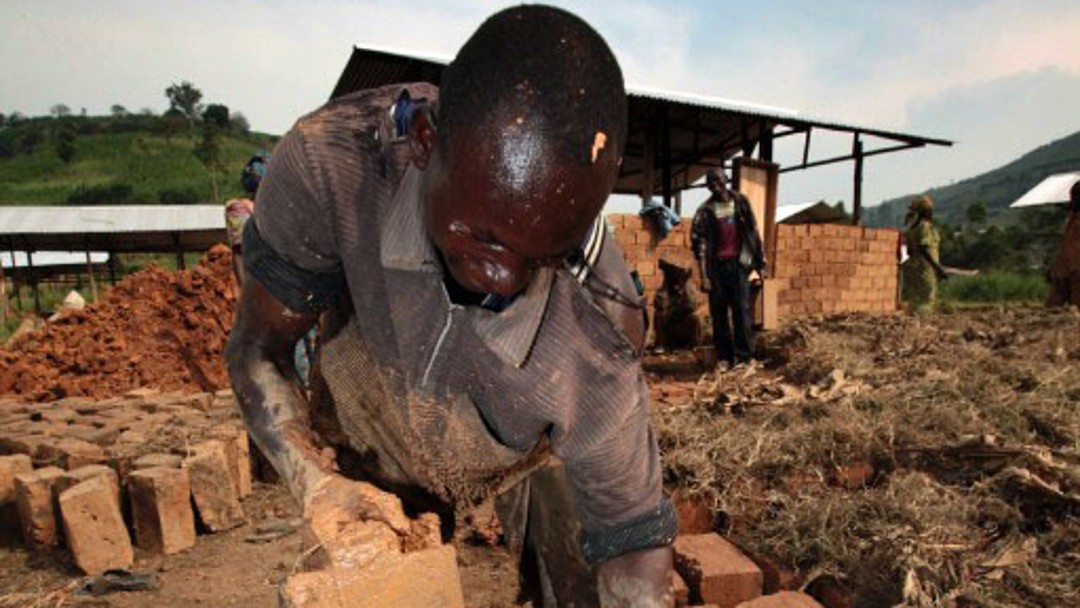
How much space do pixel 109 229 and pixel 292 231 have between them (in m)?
23.5

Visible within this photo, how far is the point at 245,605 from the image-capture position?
2.67 meters

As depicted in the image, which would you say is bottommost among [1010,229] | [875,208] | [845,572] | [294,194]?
[845,572]

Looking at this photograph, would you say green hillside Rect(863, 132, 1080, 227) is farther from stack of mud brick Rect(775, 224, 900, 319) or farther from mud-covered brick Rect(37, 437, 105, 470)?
mud-covered brick Rect(37, 437, 105, 470)

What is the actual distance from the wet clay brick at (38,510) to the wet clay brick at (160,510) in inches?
15.2

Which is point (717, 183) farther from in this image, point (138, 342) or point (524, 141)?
point (138, 342)

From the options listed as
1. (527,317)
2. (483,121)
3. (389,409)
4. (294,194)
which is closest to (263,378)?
(389,409)

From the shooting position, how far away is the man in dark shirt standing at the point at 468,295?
961 mm

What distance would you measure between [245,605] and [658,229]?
6.17 m

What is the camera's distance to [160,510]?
124 inches

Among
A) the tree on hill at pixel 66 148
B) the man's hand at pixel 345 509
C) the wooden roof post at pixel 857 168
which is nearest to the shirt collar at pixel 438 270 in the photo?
the man's hand at pixel 345 509

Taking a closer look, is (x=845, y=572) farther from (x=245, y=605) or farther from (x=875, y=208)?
(x=875, y=208)

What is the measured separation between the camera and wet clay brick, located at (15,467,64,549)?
3.17 meters

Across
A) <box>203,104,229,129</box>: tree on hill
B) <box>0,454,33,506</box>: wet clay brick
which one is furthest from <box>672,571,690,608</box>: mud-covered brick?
<box>203,104,229,129</box>: tree on hill

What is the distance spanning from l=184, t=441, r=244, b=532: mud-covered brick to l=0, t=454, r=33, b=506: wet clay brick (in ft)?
3.01
